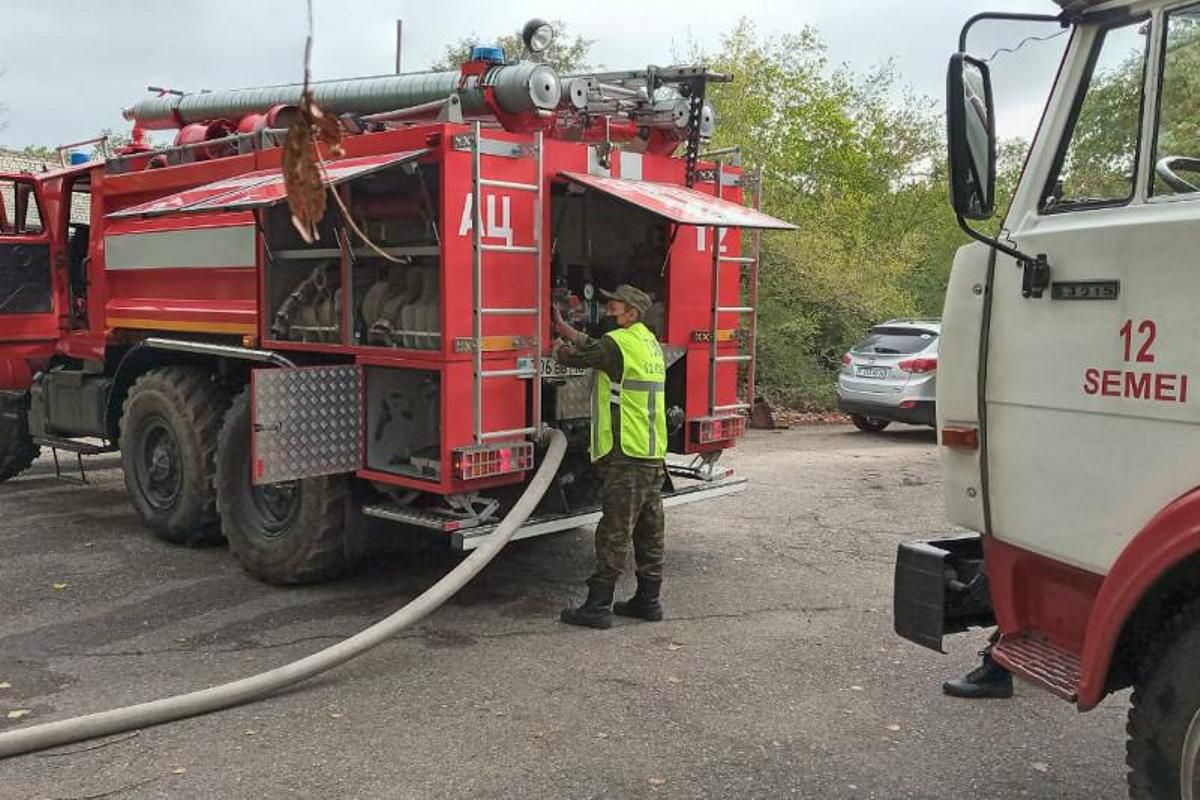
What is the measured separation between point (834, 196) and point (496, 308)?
18194mm

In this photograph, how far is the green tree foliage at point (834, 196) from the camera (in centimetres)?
1781

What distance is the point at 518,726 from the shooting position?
4.49 metres

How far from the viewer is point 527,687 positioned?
16.2 feet

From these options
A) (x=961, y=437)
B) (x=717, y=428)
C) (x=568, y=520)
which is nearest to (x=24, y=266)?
(x=568, y=520)

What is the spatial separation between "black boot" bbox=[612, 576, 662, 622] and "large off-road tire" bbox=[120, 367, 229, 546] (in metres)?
3.05

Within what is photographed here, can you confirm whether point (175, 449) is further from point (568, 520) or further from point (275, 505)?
point (568, 520)

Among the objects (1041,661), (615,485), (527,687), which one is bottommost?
(527,687)

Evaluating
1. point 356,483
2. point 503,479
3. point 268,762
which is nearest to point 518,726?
point 268,762

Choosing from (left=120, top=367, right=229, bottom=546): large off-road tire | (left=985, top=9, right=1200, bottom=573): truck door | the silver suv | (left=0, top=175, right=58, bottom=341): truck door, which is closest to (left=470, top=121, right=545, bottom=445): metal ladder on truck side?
(left=120, top=367, right=229, bottom=546): large off-road tire

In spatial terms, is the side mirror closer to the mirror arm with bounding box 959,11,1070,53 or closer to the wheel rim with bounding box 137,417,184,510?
the mirror arm with bounding box 959,11,1070,53

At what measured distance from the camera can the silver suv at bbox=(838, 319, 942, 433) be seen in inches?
534

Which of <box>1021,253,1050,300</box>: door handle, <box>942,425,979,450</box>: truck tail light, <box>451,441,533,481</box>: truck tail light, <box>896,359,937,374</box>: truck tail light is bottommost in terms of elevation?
<box>451,441,533,481</box>: truck tail light

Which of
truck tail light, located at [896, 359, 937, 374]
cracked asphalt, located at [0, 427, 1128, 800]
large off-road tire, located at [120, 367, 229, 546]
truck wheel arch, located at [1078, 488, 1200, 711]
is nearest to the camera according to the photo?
truck wheel arch, located at [1078, 488, 1200, 711]

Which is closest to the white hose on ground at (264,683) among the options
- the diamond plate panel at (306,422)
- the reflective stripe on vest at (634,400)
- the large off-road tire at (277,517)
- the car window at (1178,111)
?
the reflective stripe on vest at (634,400)
